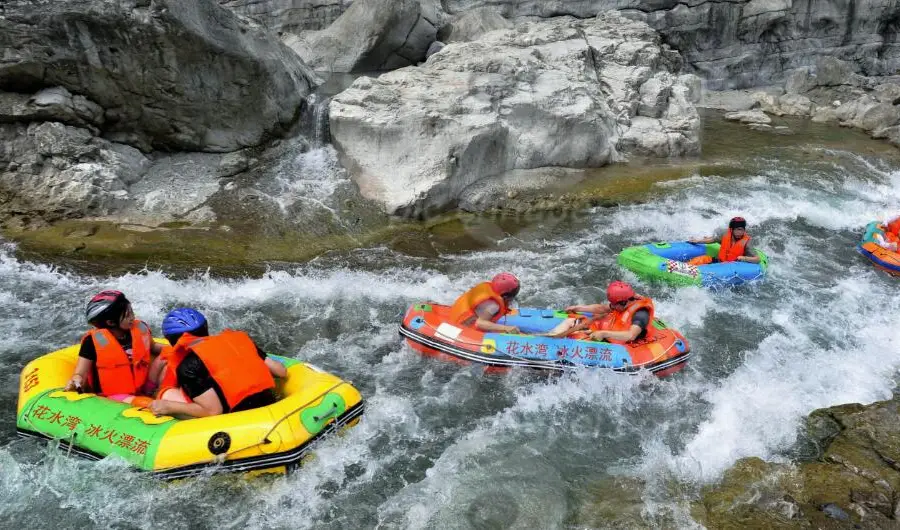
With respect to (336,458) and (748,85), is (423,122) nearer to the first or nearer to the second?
(336,458)

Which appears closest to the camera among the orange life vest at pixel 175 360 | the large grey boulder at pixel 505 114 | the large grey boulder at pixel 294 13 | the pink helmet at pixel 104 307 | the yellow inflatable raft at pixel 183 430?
the yellow inflatable raft at pixel 183 430

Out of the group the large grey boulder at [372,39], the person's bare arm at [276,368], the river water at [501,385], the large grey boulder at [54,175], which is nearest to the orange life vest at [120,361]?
the river water at [501,385]

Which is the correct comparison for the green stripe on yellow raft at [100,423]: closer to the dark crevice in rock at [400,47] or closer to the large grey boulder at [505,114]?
the large grey boulder at [505,114]

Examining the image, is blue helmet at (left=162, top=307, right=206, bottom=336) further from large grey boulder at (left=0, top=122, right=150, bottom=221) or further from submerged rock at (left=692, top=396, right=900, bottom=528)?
large grey boulder at (left=0, top=122, right=150, bottom=221)

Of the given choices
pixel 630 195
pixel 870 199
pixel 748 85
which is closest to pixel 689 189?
pixel 630 195

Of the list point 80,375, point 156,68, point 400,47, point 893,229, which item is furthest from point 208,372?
point 400,47

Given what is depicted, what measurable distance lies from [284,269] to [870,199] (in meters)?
12.4

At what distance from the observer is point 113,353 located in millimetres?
5066

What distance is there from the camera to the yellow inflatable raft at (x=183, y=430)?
4.60 metres

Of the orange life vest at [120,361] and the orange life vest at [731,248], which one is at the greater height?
the orange life vest at [120,361]

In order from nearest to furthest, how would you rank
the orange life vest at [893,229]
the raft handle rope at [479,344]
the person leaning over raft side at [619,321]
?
the raft handle rope at [479,344]
the person leaning over raft side at [619,321]
the orange life vest at [893,229]

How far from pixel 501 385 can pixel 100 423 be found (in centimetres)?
372

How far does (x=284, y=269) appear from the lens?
8.84 m

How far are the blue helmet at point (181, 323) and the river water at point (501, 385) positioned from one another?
3.57 feet
